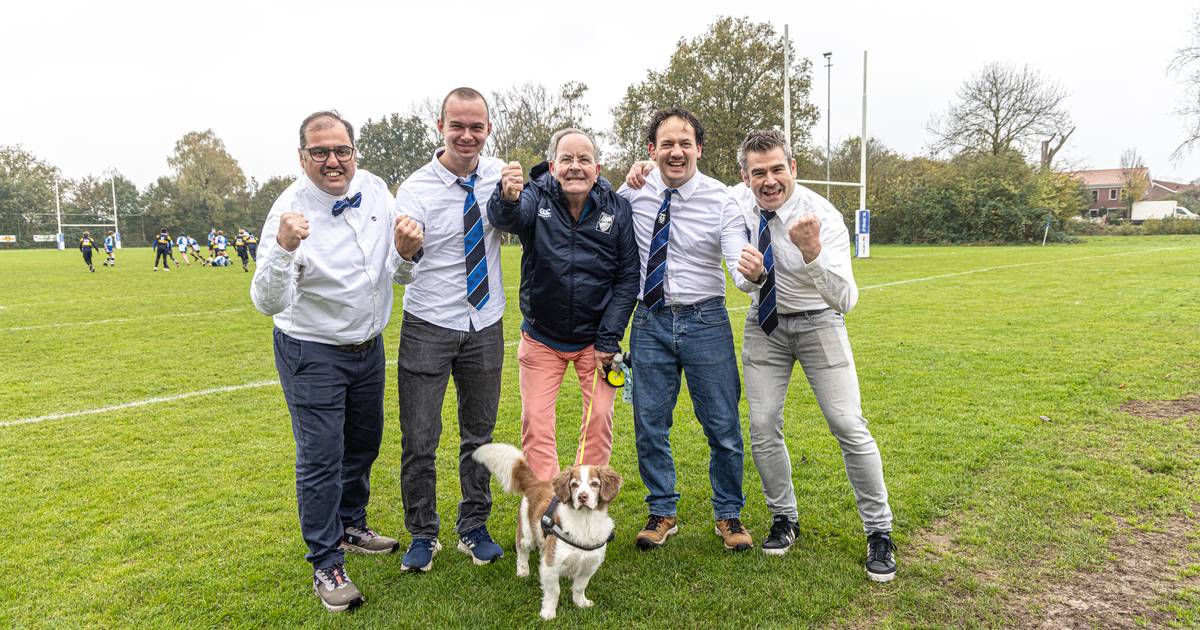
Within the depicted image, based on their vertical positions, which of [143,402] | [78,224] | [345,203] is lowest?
[143,402]

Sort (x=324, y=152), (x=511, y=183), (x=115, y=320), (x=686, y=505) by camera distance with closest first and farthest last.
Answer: (x=324, y=152), (x=511, y=183), (x=686, y=505), (x=115, y=320)

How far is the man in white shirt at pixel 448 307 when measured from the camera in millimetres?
3523

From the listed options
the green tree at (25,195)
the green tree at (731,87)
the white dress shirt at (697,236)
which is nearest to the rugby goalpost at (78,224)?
the green tree at (25,195)

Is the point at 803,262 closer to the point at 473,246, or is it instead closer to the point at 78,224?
the point at 473,246

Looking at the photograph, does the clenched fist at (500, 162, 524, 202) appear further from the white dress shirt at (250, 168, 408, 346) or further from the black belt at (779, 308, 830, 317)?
the black belt at (779, 308, 830, 317)

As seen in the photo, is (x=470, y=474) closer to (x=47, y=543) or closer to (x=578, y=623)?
(x=578, y=623)

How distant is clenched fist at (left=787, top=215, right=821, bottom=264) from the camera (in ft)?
10.5

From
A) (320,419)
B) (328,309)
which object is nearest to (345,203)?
(328,309)

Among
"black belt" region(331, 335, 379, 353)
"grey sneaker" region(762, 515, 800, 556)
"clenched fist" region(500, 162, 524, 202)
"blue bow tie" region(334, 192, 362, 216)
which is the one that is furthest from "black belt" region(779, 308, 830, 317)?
"blue bow tie" region(334, 192, 362, 216)

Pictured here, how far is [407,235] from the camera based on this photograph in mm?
3189

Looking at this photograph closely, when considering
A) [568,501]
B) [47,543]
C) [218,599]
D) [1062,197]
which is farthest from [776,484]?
[1062,197]

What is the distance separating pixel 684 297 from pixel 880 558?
5.61 feet

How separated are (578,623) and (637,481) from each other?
181 centimetres

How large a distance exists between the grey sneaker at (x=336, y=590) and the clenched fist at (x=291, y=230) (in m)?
1.62
